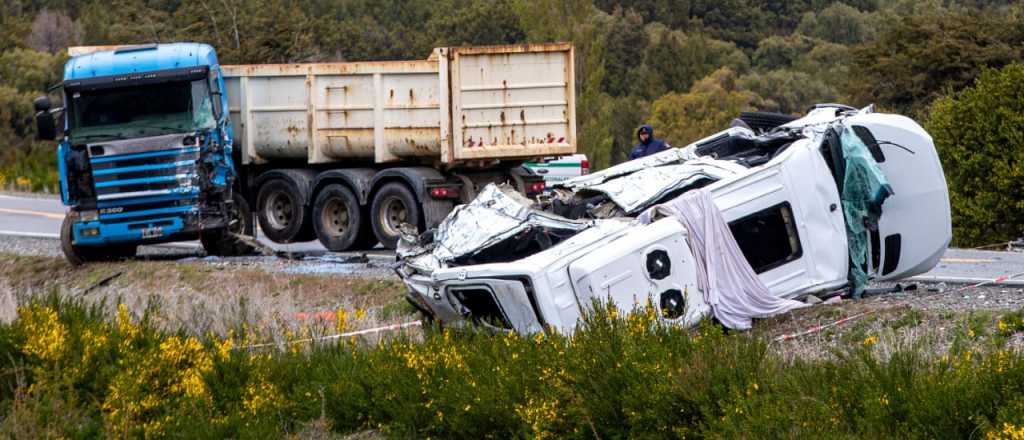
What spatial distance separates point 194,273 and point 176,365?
7808 mm

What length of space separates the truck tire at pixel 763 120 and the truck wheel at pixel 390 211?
6174mm

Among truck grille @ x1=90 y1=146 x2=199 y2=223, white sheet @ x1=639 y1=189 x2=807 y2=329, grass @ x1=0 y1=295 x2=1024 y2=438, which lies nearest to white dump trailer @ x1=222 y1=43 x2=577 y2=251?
truck grille @ x1=90 y1=146 x2=199 y2=223

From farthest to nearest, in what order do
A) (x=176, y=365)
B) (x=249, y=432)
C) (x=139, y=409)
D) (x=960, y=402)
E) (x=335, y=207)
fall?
(x=335, y=207)
(x=176, y=365)
(x=139, y=409)
(x=249, y=432)
(x=960, y=402)

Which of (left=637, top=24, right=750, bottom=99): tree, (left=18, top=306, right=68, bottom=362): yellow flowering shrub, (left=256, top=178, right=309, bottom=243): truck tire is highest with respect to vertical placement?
(left=18, top=306, right=68, bottom=362): yellow flowering shrub

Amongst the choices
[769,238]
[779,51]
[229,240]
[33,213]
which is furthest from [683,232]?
[779,51]

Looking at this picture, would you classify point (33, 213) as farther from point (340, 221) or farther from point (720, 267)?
point (720, 267)

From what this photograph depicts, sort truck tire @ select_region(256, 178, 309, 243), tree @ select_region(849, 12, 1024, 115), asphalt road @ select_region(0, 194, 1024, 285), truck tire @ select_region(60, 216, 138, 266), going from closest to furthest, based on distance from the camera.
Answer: asphalt road @ select_region(0, 194, 1024, 285)
truck tire @ select_region(60, 216, 138, 266)
truck tire @ select_region(256, 178, 309, 243)
tree @ select_region(849, 12, 1024, 115)

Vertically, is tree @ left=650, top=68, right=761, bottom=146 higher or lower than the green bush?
lower

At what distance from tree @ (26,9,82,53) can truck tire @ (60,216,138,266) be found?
191 feet

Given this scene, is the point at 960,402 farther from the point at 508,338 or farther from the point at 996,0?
the point at 996,0

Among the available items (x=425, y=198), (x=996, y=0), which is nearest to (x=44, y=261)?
(x=425, y=198)

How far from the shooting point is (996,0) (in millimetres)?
69500

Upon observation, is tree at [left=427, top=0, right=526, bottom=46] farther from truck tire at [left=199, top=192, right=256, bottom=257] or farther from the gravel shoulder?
truck tire at [left=199, top=192, right=256, bottom=257]

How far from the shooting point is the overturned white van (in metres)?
10.5
